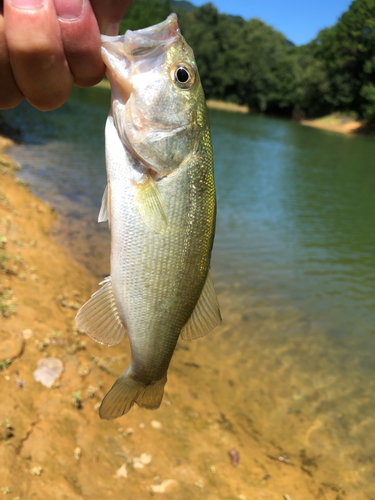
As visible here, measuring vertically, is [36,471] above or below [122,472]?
A: above

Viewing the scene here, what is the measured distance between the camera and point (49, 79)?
1.46 m

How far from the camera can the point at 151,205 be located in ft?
5.68

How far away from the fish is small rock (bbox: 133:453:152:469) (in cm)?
184

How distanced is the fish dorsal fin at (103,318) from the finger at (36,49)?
929 mm

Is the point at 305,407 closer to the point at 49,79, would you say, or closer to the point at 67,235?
the point at 49,79

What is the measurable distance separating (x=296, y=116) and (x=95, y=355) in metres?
62.1

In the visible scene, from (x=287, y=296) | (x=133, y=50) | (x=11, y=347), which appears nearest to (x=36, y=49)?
(x=133, y=50)

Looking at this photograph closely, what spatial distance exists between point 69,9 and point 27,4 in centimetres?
16

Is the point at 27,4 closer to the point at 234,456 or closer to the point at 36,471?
the point at 36,471

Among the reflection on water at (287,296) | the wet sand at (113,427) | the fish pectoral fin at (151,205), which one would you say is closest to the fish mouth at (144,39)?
the fish pectoral fin at (151,205)

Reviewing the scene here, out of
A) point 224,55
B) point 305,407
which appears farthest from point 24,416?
point 224,55

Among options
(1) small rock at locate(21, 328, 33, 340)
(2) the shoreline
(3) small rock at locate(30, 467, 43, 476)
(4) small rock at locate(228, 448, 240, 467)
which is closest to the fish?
(3) small rock at locate(30, 467, 43, 476)

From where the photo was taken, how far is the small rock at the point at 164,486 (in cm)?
320

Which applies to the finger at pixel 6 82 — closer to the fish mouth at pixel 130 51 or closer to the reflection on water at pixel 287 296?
the fish mouth at pixel 130 51
